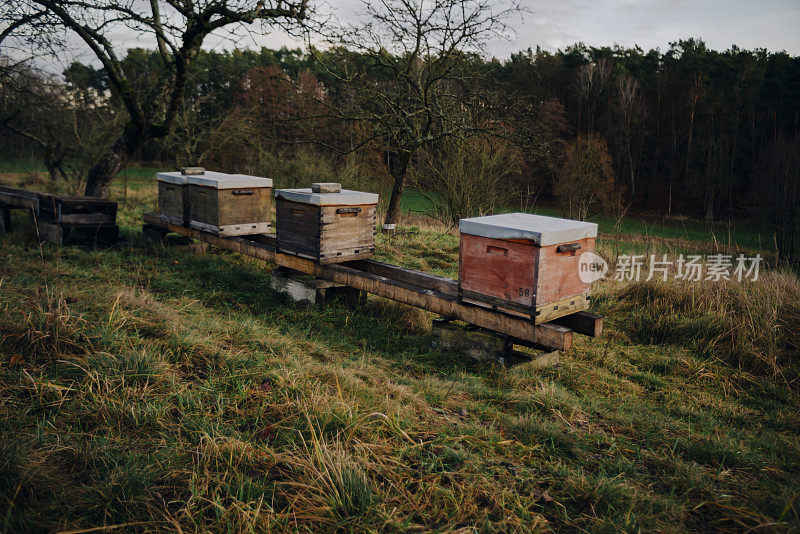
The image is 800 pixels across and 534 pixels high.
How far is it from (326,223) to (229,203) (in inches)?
77.7

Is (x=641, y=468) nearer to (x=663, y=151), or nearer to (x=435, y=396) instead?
(x=435, y=396)

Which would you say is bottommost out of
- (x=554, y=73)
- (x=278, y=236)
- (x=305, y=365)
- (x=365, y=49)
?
(x=305, y=365)

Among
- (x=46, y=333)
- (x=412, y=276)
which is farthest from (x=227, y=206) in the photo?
(x=46, y=333)

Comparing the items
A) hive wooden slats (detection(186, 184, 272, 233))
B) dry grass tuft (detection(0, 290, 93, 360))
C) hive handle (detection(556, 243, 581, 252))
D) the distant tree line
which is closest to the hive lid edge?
hive wooden slats (detection(186, 184, 272, 233))

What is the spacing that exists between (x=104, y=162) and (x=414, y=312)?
24.0 ft

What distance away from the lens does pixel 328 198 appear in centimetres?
566

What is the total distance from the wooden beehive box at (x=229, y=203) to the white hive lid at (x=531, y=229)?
3596 mm

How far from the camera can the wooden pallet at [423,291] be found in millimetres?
4379

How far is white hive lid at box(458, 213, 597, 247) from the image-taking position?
13.4 feet

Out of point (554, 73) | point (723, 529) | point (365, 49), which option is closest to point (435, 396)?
point (723, 529)

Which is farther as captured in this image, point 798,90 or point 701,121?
point 701,121

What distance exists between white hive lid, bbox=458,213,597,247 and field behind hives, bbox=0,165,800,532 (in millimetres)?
1195

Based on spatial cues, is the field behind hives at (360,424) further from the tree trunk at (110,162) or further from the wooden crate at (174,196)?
the tree trunk at (110,162)

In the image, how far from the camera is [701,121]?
35156 millimetres
